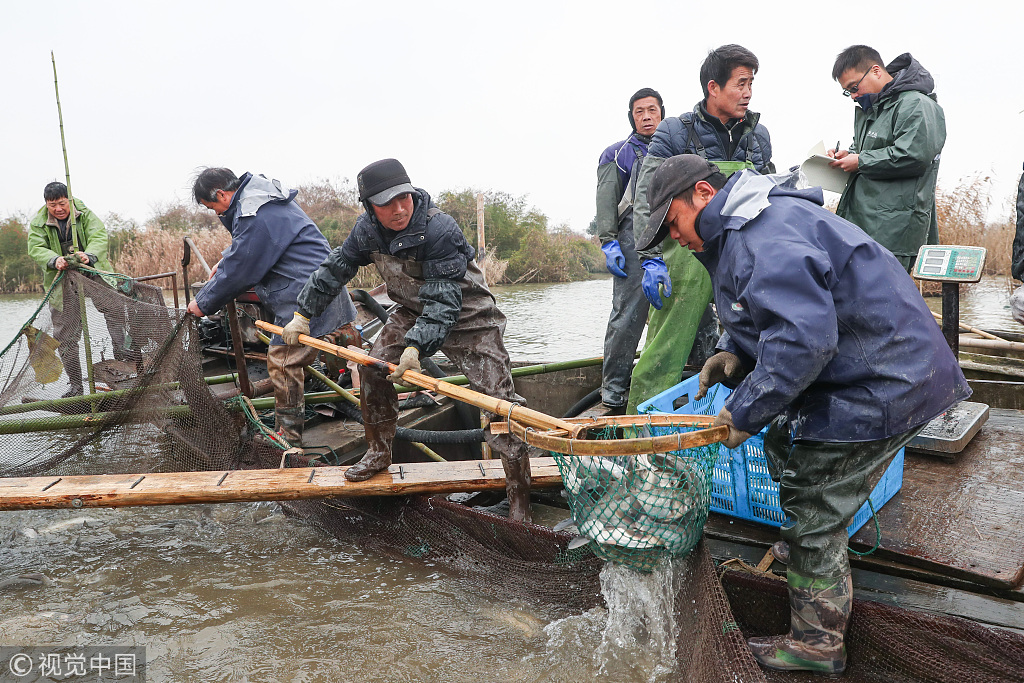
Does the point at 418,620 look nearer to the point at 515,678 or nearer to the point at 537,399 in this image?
the point at 515,678

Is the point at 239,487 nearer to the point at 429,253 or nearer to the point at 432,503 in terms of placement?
the point at 432,503

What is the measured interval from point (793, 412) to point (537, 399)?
13.0 feet

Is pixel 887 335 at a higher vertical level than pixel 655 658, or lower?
higher

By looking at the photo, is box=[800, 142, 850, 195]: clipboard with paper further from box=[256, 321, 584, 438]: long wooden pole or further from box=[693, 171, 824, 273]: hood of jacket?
box=[256, 321, 584, 438]: long wooden pole

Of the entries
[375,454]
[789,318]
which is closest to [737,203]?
[789,318]

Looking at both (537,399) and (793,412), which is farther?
(537,399)

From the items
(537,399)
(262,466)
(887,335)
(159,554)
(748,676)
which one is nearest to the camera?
(748,676)

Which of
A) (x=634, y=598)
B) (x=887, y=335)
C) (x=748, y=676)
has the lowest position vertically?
(x=634, y=598)

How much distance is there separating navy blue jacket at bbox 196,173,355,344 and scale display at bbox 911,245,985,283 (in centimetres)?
364

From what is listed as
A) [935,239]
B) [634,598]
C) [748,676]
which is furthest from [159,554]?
[935,239]

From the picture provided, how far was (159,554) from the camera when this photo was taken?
3.85 metres

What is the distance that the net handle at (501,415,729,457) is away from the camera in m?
2.16

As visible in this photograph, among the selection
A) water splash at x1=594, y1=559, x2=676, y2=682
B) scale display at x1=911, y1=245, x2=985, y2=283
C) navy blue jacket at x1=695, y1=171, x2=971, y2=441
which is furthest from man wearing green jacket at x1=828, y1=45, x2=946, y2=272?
water splash at x1=594, y1=559, x2=676, y2=682

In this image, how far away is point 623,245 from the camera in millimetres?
4836
